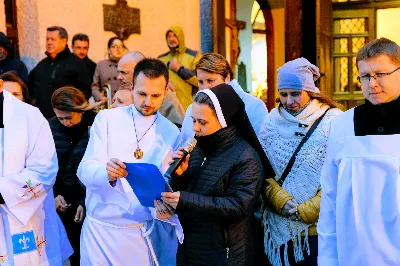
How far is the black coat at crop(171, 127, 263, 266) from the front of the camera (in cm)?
388

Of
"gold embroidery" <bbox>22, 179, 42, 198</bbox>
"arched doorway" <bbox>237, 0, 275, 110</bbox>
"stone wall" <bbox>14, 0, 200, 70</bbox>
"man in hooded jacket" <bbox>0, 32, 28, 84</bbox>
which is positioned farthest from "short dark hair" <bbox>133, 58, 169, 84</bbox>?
"arched doorway" <bbox>237, 0, 275, 110</bbox>

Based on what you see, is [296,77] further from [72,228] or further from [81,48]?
[81,48]

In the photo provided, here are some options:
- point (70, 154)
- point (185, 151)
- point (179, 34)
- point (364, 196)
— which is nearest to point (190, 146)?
point (185, 151)

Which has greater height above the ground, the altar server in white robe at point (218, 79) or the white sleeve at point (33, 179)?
the altar server in white robe at point (218, 79)

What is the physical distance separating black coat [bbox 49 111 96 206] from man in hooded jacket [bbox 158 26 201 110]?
2361 mm

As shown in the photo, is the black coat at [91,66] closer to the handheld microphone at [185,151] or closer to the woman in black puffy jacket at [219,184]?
the woman in black puffy jacket at [219,184]

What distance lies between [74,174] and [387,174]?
10.1 feet

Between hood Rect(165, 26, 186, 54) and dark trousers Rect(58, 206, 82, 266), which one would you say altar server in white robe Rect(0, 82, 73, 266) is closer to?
dark trousers Rect(58, 206, 82, 266)

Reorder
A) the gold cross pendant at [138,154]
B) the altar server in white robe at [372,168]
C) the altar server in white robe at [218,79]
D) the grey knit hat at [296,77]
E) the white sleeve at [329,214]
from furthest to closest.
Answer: the altar server in white robe at [218,79] → the gold cross pendant at [138,154] → the grey knit hat at [296,77] → the white sleeve at [329,214] → the altar server in white robe at [372,168]

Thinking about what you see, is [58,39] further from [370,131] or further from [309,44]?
[370,131]

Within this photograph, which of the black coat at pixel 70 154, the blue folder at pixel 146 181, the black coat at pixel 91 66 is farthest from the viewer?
the black coat at pixel 91 66

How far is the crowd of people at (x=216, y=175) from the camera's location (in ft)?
11.0

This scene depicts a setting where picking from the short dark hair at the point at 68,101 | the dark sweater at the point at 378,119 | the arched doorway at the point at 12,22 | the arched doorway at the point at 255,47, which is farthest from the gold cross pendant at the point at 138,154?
the arched doorway at the point at 255,47

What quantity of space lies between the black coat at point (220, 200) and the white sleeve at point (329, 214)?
0.55 meters
